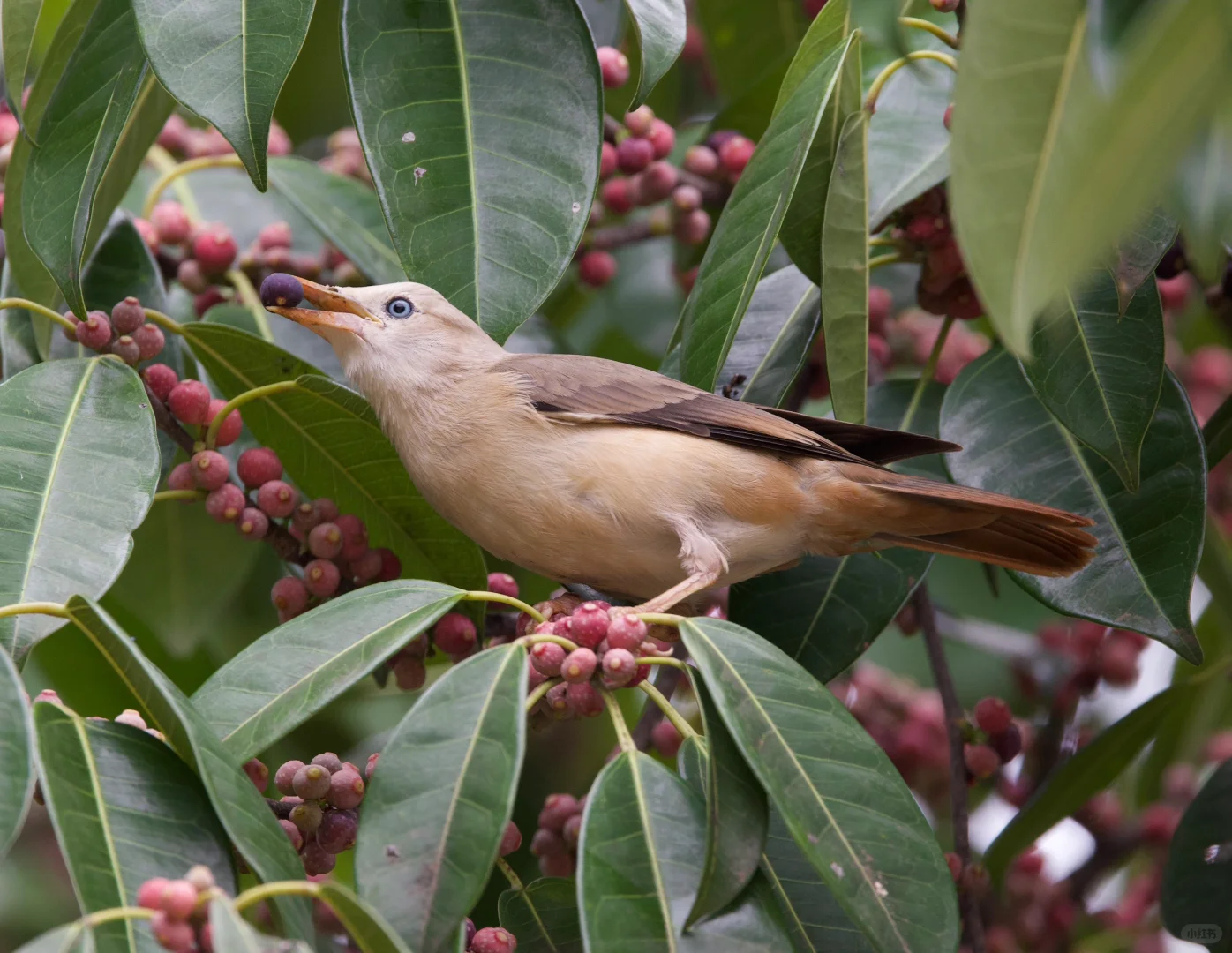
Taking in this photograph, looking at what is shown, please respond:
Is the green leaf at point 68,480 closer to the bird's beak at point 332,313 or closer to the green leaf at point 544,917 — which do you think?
the bird's beak at point 332,313

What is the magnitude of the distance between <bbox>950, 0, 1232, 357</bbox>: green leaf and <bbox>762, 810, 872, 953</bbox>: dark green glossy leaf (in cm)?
127

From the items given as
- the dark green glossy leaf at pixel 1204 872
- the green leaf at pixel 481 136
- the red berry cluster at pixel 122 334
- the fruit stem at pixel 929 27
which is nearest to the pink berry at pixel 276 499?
the red berry cluster at pixel 122 334

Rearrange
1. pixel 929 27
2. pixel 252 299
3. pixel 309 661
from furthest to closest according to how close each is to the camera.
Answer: pixel 252 299 → pixel 929 27 → pixel 309 661

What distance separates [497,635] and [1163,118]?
234 centimetres

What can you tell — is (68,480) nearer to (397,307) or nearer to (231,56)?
(231,56)

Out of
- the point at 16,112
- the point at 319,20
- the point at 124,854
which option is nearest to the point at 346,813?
the point at 124,854

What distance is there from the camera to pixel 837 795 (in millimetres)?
2113

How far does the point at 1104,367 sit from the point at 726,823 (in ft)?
4.45

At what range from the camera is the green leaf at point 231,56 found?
7.85 feet

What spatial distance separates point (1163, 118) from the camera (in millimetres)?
1312

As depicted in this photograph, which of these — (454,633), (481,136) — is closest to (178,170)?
(481,136)

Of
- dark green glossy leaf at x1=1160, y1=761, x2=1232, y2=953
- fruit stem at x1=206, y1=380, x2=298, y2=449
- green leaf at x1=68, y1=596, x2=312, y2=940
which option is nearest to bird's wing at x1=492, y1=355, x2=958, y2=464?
fruit stem at x1=206, y1=380, x2=298, y2=449

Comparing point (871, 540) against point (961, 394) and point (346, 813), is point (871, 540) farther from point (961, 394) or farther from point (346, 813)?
point (346, 813)

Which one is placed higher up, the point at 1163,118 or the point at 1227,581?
the point at 1163,118
